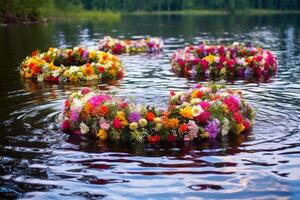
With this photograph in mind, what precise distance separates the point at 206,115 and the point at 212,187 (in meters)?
3.18

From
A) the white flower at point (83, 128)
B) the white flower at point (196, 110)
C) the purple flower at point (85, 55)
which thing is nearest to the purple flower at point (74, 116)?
the white flower at point (83, 128)

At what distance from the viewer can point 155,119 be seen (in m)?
11.2

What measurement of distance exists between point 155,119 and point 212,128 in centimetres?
130

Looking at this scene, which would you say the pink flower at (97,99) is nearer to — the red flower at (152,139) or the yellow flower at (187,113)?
the red flower at (152,139)

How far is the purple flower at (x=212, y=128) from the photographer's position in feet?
36.9

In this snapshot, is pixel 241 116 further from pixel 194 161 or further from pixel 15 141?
pixel 15 141

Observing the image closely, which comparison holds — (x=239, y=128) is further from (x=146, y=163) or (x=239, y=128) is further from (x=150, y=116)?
(x=146, y=163)

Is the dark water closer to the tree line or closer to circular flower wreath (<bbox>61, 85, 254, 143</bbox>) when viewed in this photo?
circular flower wreath (<bbox>61, 85, 254, 143</bbox>)

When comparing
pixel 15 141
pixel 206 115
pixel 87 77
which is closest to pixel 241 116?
pixel 206 115

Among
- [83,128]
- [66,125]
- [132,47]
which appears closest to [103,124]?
[83,128]

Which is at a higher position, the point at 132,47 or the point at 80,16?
the point at 80,16

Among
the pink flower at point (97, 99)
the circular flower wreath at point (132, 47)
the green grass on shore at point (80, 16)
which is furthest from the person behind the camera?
the green grass on shore at point (80, 16)

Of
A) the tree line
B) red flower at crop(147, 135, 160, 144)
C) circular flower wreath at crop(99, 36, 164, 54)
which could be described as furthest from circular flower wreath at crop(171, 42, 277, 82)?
the tree line

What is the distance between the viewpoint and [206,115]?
37.7 ft
